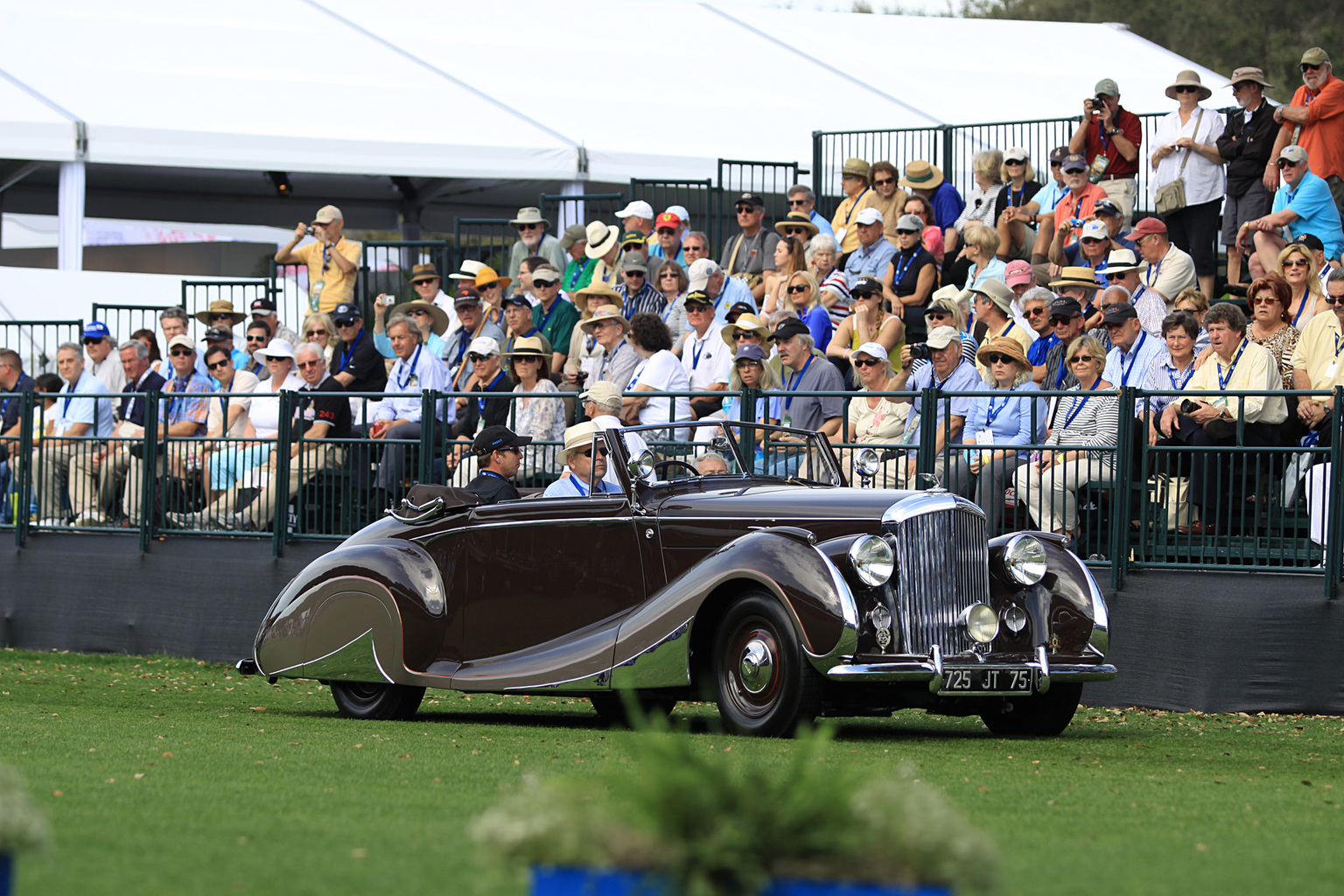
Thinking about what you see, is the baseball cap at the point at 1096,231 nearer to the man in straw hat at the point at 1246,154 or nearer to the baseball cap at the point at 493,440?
the man in straw hat at the point at 1246,154

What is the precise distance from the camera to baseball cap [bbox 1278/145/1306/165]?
48.2 feet

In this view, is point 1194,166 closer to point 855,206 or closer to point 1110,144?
point 1110,144

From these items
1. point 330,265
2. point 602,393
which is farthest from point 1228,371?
point 330,265

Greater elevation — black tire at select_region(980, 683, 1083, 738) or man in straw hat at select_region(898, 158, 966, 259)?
man in straw hat at select_region(898, 158, 966, 259)

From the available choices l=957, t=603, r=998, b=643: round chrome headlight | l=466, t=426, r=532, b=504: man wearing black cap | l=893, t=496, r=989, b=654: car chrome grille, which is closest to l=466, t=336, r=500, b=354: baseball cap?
l=466, t=426, r=532, b=504: man wearing black cap

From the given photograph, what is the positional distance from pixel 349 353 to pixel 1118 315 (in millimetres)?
7994

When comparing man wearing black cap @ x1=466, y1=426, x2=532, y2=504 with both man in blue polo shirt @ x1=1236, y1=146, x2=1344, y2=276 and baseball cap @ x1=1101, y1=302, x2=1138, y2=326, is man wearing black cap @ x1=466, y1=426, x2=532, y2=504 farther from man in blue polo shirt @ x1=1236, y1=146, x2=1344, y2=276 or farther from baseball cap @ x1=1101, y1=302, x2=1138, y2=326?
man in blue polo shirt @ x1=1236, y1=146, x2=1344, y2=276

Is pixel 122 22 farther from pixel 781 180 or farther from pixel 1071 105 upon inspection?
pixel 1071 105

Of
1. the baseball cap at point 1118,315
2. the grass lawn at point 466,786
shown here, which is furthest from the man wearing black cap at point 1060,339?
the grass lawn at point 466,786

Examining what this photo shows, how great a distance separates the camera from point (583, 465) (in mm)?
10742

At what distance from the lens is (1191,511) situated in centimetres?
1136

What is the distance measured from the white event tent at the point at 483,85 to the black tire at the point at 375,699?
13319 millimetres

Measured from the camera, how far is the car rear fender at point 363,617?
1034cm

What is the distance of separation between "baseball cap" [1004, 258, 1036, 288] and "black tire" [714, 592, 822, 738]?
7139 mm
